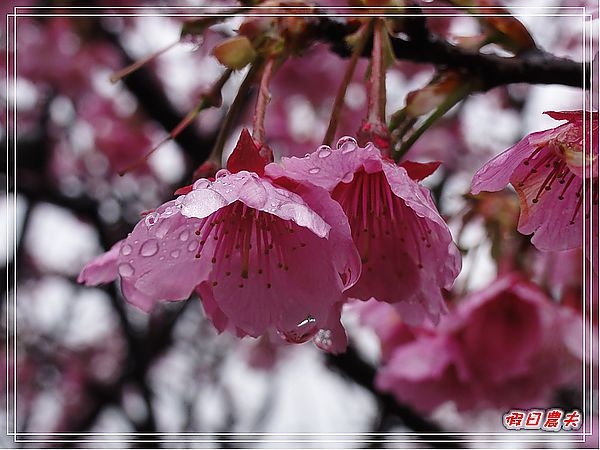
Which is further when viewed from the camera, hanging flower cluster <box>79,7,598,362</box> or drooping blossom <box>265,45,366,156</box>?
drooping blossom <box>265,45,366,156</box>

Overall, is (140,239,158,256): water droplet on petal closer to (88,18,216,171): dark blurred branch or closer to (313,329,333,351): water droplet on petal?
(313,329,333,351): water droplet on petal

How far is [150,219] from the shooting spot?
20.7 inches

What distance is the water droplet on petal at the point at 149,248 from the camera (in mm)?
566

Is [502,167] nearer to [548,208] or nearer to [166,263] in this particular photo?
[548,208]

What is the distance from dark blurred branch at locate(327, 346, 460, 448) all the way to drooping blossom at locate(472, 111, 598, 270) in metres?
1.15

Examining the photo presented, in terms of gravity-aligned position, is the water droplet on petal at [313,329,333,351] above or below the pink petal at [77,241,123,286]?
below

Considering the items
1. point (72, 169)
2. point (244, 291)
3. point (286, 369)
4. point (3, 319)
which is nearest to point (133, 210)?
point (3, 319)

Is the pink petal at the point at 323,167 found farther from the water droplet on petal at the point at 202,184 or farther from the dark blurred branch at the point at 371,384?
the dark blurred branch at the point at 371,384

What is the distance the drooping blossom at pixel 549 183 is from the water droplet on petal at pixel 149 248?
272 mm

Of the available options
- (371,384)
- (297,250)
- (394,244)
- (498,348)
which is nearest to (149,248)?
(297,250)

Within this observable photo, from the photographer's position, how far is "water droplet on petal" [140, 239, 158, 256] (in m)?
0.57

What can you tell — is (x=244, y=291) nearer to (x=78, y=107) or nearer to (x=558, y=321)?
(x=558, y=321)

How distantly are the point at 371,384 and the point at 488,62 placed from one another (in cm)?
120

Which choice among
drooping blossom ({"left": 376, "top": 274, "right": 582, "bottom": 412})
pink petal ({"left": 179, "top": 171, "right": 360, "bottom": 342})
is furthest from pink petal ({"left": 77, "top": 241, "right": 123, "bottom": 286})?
drooping blossom ({"left": 376, "top": 274, "right": 582, "bottom": 412})
